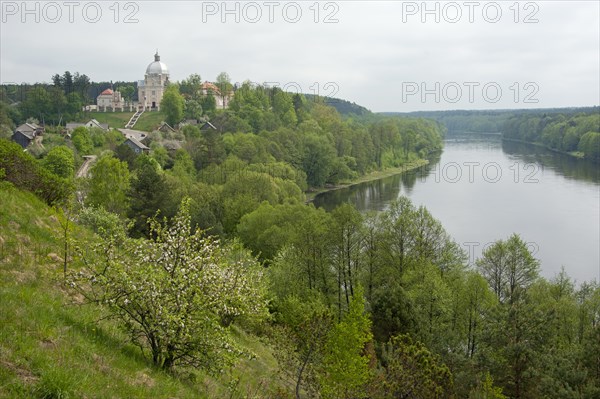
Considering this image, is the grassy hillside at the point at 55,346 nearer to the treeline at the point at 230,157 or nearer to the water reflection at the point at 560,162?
the treeline at the point at 230,157

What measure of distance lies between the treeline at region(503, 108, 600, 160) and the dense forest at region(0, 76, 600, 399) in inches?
2929

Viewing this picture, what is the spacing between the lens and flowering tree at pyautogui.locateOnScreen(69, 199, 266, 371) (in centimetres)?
874

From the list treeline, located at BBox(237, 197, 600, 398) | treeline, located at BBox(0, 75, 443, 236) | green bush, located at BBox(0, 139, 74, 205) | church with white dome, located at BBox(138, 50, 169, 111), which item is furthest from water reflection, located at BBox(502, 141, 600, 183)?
green bush, located at BBox(0, 139, 74, 205)

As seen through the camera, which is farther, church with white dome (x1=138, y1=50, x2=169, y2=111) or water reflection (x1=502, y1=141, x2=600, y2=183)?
church with white dome (x1=138, y1=50, x2=169, y2=111)

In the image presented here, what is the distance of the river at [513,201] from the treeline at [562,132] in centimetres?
690

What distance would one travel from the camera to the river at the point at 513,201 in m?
40.5

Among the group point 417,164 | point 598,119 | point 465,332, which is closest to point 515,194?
point 417,164

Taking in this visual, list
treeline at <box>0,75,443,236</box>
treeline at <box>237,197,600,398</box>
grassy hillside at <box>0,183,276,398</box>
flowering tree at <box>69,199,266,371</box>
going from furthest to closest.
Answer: treeline at <box>0,75,443,236</box> → treeline at <box>237,197,600,398</box> → flowering tree at <box>69,199,266,371</box> → grassy hillside at <box>0,183,276,398</box>

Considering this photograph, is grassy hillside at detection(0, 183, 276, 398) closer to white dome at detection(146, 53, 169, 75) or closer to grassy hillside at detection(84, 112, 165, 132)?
grassy hillside at detection(84, 112, 165, 132)

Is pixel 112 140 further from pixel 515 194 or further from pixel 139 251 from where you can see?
pixel 139 251

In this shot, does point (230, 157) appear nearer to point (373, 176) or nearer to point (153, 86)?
point (373, 176)

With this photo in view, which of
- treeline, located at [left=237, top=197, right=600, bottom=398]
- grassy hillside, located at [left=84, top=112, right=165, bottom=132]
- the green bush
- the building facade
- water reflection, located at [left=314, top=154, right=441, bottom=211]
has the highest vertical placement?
the building facade

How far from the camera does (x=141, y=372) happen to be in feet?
28.8

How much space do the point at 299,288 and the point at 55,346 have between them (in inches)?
687
